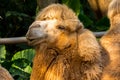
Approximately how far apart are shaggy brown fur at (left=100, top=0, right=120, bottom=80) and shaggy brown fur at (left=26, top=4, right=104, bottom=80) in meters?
0.07

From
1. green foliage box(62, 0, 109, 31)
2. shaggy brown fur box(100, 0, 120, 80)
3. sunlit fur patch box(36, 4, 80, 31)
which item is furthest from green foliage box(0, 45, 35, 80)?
sunlit fur patch box(36, 4, 80, 31)

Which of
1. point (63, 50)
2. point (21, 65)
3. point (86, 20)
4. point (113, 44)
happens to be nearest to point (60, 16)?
point (63, 50)

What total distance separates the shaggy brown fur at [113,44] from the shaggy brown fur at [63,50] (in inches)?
2.9

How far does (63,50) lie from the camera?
7.59ft

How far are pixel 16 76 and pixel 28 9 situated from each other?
2.26 meters

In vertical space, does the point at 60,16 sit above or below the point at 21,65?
above

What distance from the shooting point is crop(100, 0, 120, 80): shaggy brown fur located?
7.81 ft

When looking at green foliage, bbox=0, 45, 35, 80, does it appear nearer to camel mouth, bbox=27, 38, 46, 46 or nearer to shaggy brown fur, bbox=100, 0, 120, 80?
shaggy brown fur, bbox=100, 0, 120, 80

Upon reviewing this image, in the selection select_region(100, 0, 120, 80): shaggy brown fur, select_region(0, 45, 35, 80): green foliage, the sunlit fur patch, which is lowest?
select_region(0, 45, 35, 80): green foliage

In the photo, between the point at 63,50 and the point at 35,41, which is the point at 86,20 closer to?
the point at 63,50

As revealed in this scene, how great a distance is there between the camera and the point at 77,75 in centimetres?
227

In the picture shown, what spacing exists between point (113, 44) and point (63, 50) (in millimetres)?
351

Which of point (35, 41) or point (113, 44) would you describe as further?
point (113, 44)

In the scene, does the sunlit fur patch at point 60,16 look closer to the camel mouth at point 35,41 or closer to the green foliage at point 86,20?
the camel mouth at point 35,41
